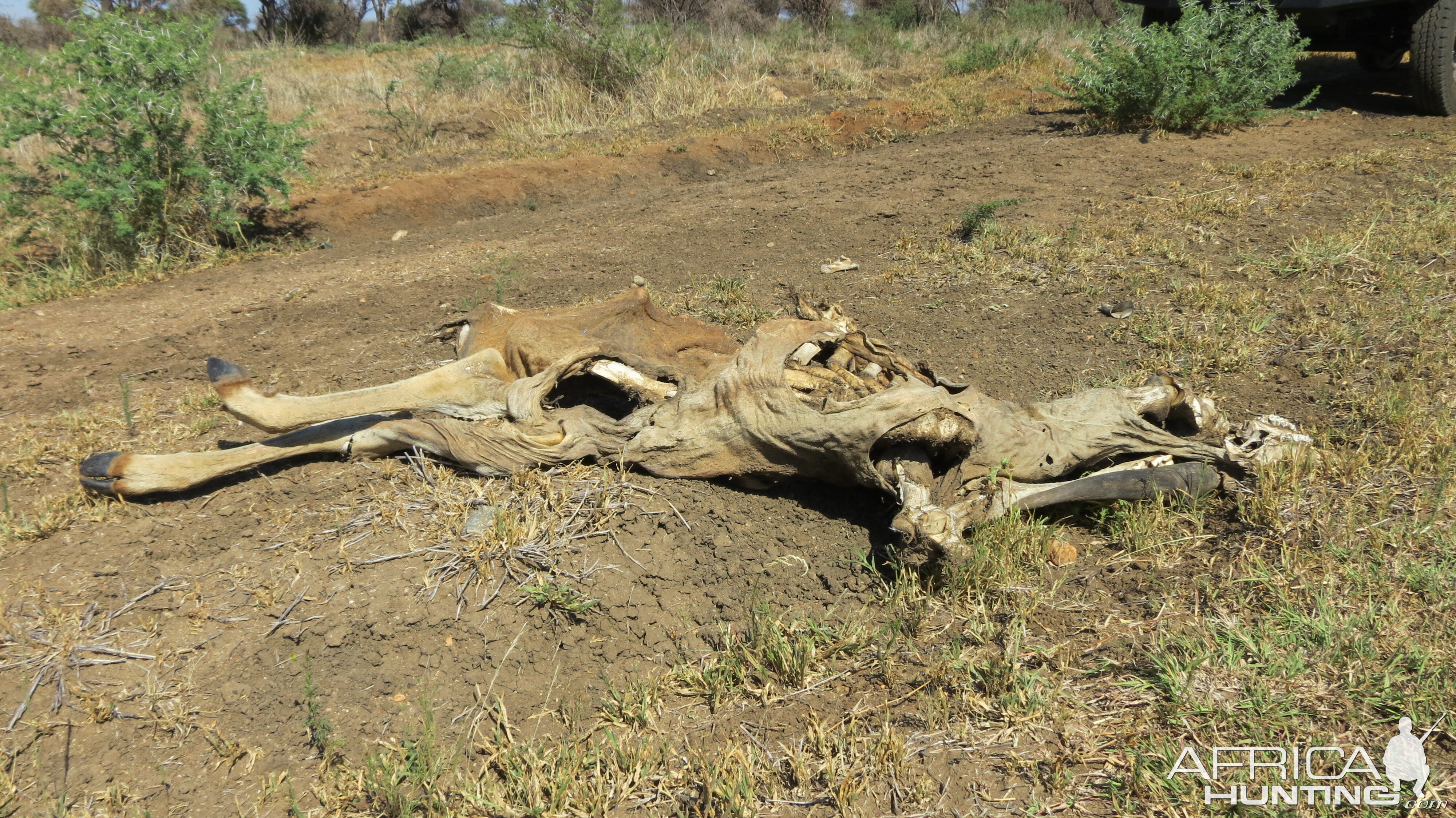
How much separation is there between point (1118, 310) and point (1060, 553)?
6.42 ft

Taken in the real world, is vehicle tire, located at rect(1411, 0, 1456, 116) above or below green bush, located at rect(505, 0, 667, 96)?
below

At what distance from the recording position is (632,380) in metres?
2.99

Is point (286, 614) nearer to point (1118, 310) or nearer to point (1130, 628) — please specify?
point (1130, 628)

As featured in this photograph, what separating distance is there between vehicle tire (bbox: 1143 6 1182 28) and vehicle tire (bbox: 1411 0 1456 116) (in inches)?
102

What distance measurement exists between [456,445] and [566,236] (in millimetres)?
3355

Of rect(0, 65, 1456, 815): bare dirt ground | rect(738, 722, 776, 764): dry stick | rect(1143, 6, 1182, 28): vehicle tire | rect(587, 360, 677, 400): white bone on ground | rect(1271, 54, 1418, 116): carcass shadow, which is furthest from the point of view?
rect(1143, 6, 1182, 28): vehicle tire

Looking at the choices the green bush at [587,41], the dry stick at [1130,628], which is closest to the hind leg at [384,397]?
the dry stick at [1130,628]

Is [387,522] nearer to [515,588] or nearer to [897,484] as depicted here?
[515,588]

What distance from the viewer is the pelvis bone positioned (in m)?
2.59

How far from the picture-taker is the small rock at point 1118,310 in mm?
4055

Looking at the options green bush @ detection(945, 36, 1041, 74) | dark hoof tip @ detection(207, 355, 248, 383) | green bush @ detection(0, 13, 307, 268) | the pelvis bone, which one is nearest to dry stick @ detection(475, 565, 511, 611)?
the pelvis bone

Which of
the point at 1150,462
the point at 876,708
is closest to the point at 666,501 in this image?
the point at 876,708

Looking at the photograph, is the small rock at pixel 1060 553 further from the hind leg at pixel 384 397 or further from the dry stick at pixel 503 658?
the hind leg at pixel 384 397

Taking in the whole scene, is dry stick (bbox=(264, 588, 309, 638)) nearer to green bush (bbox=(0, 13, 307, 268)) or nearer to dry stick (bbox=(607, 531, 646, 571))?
dry stick (bbox=(607, 531, 646, 571))
